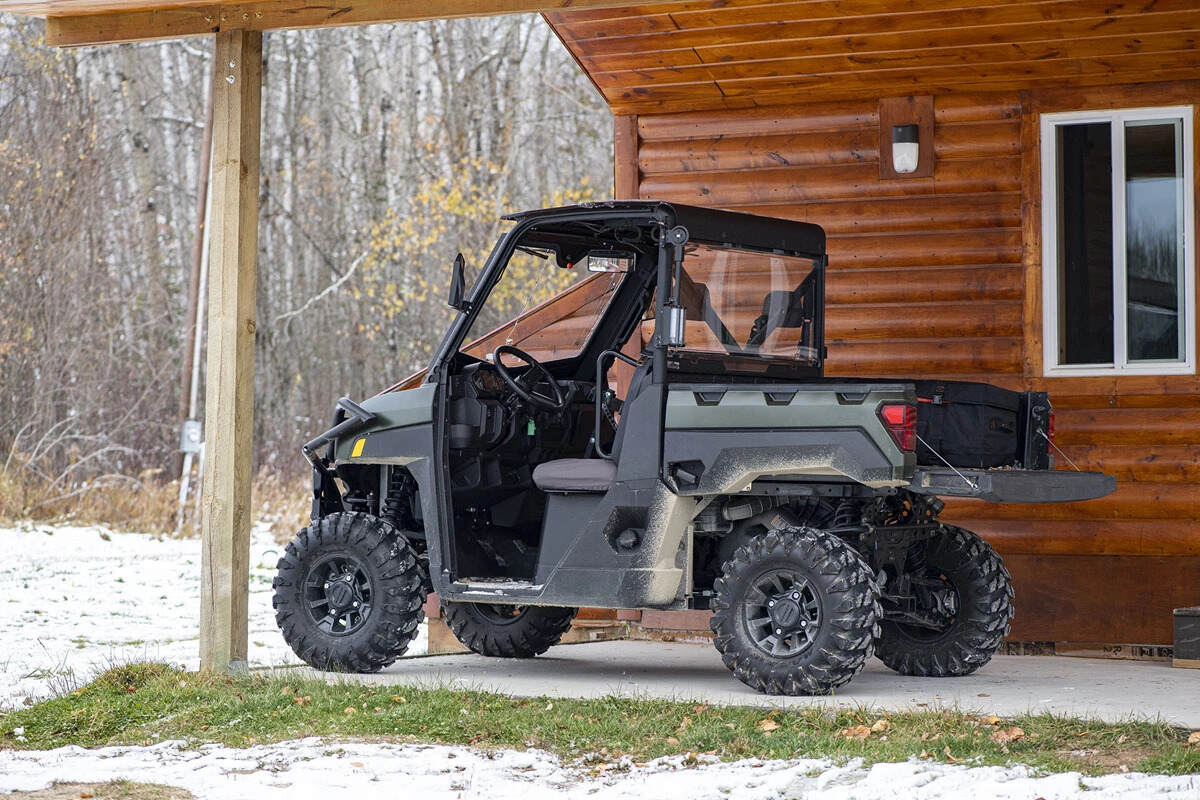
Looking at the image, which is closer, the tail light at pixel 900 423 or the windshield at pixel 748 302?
the tail light at pixel 900 423

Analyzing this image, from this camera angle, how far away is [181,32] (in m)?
7.98

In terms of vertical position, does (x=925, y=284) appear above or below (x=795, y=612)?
above

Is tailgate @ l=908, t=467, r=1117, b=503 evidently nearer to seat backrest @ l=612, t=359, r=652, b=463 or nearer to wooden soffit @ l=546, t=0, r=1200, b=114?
seat backrest @ l=612, t=359, r=652, b=463

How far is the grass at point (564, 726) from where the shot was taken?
5703mm

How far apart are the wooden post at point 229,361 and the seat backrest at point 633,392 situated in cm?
190

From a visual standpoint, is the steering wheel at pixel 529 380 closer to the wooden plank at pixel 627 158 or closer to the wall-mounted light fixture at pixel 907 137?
the wooden plank at pixel 627 158

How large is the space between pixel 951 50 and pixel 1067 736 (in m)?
4.61

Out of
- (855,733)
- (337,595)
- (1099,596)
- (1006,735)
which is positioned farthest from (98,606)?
(1006,735)

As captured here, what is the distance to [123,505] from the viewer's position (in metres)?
18.8

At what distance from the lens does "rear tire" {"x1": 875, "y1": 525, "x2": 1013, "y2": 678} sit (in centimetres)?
782

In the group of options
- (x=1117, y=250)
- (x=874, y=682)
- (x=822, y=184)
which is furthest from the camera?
(x=822, y=184)

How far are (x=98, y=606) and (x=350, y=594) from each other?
15.6 ft

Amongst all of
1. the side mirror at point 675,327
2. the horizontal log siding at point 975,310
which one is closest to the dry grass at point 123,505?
the horizontal log siding at point 975,310

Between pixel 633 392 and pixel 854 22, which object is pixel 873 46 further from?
pixel 633 392
